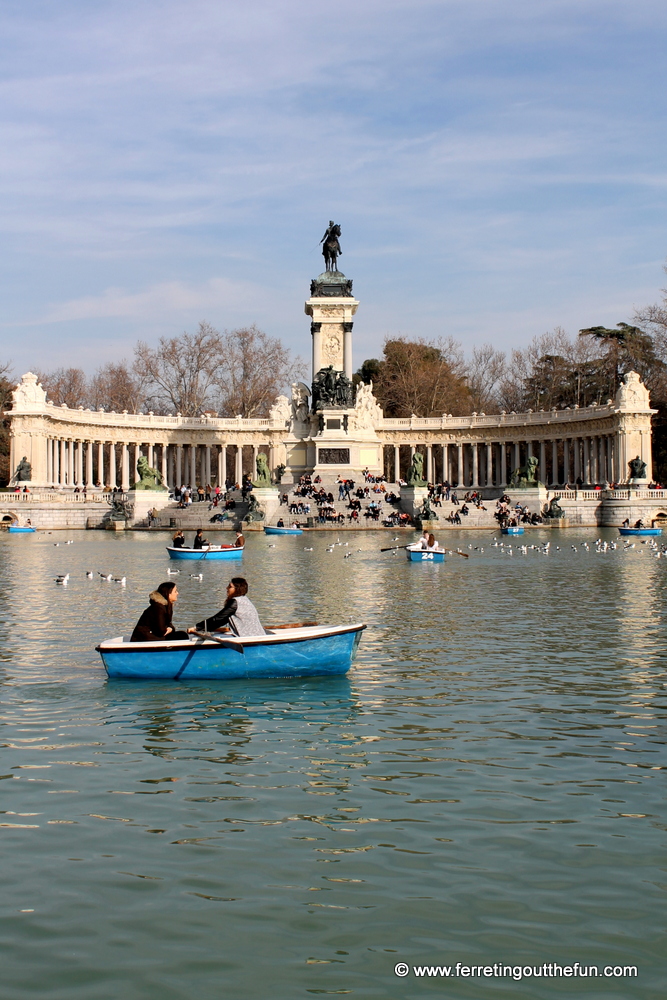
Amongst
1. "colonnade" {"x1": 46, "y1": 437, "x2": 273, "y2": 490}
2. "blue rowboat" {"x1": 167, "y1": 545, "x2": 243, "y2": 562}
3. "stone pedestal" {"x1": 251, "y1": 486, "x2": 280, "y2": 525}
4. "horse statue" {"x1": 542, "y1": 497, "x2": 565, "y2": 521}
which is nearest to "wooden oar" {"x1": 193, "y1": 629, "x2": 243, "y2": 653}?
"blue rowboat" {"x1": 167, "y1": 545, "x2": 243, "y2": 562}

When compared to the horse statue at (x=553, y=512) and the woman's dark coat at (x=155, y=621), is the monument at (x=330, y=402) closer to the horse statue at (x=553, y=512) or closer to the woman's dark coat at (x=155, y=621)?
the horse statue at (x=553, y=512)

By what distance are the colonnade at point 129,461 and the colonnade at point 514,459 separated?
13543mm

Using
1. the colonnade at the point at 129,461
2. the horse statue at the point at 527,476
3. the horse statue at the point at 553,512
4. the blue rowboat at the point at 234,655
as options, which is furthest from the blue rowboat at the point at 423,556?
the colonnade at the point at 129,461

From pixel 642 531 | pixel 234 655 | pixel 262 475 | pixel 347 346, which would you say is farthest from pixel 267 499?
pixel 234 655

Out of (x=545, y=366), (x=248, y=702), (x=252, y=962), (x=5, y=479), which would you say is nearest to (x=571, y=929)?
(x=252, y=962)

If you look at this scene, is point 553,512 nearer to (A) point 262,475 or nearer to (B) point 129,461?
(A) point 262,475

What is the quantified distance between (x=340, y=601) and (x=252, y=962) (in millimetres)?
15961

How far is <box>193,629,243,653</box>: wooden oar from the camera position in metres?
12.9

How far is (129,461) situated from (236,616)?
7953 centimetres

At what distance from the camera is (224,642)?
42.3 ft

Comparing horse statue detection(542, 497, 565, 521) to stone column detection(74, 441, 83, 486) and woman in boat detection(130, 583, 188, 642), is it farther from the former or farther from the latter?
woman in boat detection(130, 583, 188, 642)

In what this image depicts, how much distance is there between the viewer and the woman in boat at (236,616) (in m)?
13.2

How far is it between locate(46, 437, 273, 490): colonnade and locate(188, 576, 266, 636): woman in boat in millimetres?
61581

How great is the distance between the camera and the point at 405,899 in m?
6.66
